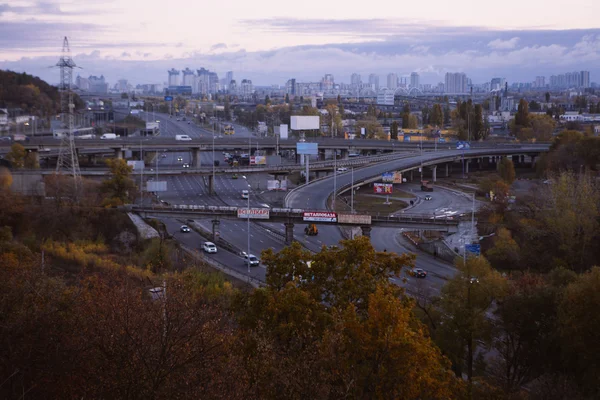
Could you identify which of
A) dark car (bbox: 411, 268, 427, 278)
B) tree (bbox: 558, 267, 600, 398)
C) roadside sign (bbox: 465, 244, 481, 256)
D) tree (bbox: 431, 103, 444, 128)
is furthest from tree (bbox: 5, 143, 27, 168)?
tree (bbox: 431, 103, 444, 128)

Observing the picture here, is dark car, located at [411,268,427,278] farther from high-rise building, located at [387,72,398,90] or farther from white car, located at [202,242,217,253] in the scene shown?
high-rise building, located at [387,72,398,90]

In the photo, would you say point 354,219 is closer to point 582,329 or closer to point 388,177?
point 582,329

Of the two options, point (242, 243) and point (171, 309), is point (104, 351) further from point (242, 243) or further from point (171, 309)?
point (242, 243)

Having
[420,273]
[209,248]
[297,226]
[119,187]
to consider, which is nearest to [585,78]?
[297,226]

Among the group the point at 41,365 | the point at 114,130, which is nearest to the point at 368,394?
the point at 41,365

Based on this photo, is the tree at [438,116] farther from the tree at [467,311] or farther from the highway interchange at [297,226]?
the tree at [467,311]

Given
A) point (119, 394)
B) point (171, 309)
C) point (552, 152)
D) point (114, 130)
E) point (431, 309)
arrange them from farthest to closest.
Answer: point (114, 130) < point (552, 152) < point (431, 309) < point (171, 309) < point (119, 394)

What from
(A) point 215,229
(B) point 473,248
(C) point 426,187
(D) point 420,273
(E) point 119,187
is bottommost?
(D) point 420,273
